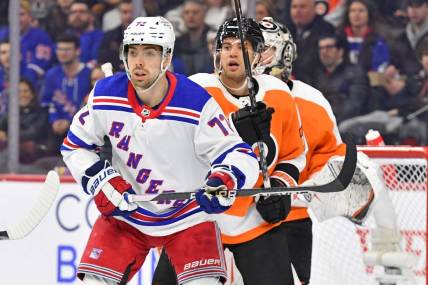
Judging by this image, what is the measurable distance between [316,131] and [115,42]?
8.69ft

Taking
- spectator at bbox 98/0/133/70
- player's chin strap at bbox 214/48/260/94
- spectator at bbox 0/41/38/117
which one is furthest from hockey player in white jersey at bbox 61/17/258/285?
spectator at bbox 98/0/133/70

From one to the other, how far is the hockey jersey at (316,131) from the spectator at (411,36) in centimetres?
199

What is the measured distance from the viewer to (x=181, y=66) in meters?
6.25

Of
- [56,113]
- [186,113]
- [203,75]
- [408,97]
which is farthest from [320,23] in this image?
[186,113]

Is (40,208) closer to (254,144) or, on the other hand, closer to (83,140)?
(83,140)

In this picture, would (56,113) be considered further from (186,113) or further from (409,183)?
(186,113)

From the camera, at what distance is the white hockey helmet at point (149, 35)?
10.8 ft

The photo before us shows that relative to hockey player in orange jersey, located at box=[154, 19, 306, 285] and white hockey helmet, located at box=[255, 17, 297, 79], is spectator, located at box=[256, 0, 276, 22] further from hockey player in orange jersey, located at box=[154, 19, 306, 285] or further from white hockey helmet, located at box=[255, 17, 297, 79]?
hockey player in orange jersey, located at box=[154, 19, 306, 285]

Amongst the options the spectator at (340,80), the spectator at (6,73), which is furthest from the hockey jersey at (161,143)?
the spectator at (6,73)

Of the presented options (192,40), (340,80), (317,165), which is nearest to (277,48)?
(317,165)

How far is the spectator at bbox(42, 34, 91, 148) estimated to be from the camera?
633 cm

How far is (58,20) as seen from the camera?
652 centimetres

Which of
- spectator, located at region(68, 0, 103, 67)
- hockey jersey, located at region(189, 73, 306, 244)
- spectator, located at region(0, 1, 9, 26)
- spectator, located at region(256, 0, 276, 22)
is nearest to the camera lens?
hockey jersey, located at region(189, 73, 306, 244)

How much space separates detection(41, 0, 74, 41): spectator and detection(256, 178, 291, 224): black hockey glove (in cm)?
324
